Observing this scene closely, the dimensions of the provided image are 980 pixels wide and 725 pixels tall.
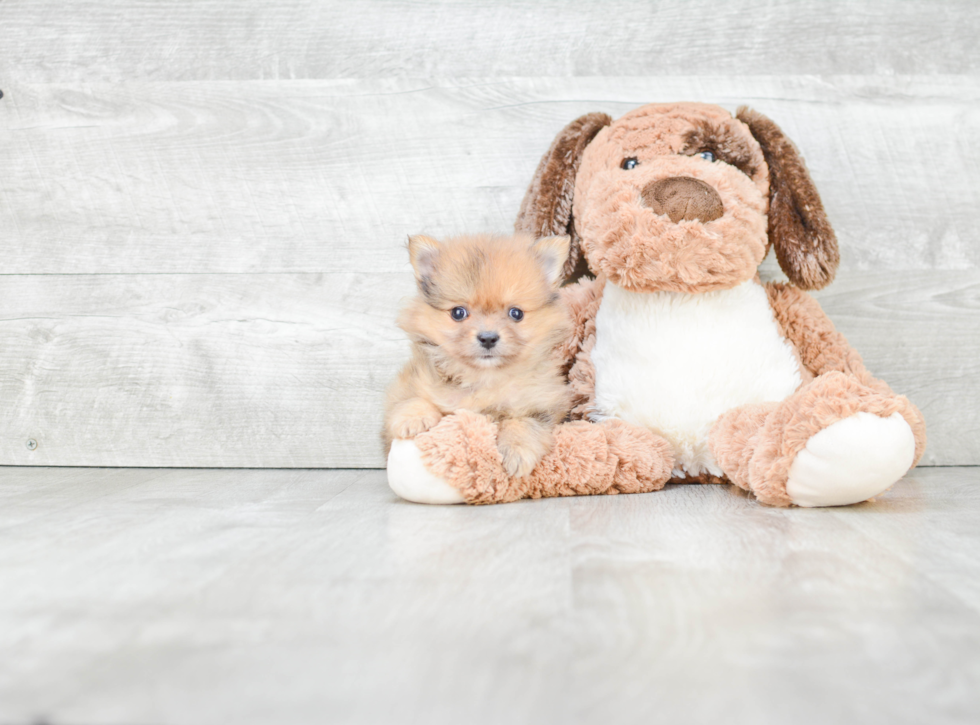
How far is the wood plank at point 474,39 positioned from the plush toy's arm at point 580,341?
1.68 feet

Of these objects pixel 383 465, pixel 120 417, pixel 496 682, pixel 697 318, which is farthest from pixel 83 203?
pixel 496 682

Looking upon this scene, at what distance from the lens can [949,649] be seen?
598 mm

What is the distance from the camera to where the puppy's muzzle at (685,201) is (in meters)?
1.28

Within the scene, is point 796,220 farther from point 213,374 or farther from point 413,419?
Result: point 213,374

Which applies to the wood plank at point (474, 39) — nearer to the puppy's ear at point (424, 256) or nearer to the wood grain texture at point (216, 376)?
the wood grain texture at point (216, 376)

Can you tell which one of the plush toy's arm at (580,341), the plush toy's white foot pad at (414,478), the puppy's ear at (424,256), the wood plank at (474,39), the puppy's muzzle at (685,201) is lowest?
the plush toy's white foot pad at (414,478)

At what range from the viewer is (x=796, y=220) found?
54.6 inches

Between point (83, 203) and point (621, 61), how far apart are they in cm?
124

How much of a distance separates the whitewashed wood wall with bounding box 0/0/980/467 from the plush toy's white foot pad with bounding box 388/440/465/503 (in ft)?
1.60

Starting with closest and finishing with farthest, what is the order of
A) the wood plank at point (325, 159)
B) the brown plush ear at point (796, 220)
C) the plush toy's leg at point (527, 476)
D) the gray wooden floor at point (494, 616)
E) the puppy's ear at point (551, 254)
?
the gray wooden floor at point (494, 616) → the plush toy's leg at point (527, 476) → the puppy's ear at point (551, 254) → the brown plush ear at point (796, 220) → the wood plank at point (325, 159)

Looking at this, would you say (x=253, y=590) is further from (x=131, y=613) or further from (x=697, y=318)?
(x=697, y=318)

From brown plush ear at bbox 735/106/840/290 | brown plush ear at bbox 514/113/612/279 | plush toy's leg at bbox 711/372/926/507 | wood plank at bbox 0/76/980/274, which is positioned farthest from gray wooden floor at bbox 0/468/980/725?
wood plank at bbox 0/76/980/274

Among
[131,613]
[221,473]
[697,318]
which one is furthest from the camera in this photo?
[221,473]

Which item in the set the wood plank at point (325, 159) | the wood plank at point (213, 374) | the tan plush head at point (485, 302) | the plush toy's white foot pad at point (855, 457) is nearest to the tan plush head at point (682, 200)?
the tan plush head at point (485, 302)
